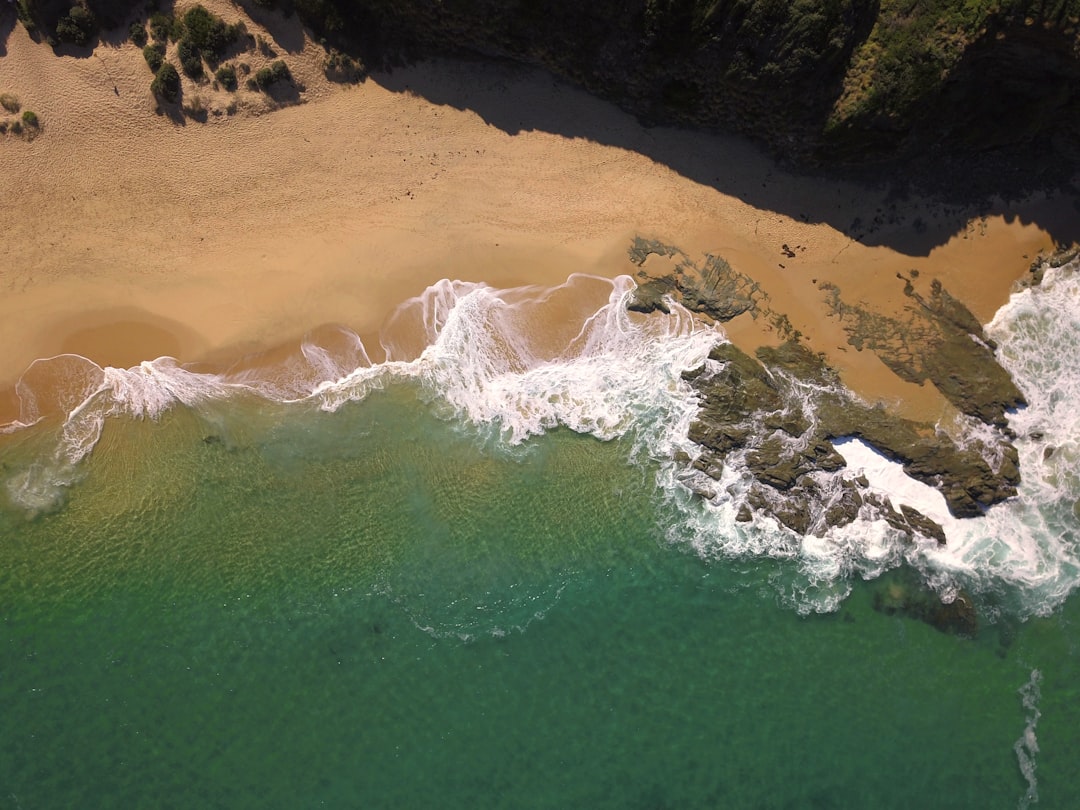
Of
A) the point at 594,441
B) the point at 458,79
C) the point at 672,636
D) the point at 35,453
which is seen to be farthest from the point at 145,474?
the point at 672,636

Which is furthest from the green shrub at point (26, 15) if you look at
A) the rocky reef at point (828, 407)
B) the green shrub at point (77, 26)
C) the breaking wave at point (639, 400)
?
the rocky reef at point (828, 407)

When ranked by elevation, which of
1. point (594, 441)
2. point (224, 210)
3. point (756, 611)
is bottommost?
point (756, 611)

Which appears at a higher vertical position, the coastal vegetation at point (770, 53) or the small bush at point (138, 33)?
the coastal vegetation at point (770, 53)

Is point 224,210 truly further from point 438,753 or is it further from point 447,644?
point 438,753

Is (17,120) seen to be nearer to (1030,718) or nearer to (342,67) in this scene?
(342,67)

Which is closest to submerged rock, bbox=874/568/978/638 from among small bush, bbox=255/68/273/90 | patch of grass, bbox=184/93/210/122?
small bush, bbox=255/68/273/90

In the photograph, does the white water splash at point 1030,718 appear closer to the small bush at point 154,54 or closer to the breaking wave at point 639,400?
the breaking wave at point 639,400
